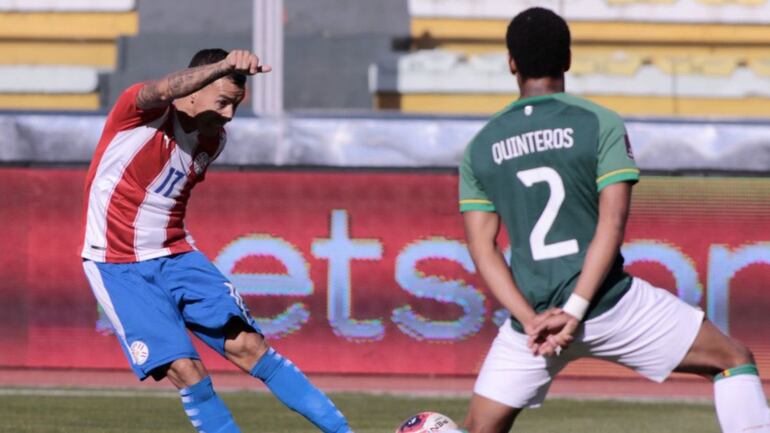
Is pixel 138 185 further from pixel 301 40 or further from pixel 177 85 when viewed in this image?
pixel 301 40

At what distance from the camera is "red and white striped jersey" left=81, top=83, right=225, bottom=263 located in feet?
21.5

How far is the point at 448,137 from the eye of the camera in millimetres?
11977

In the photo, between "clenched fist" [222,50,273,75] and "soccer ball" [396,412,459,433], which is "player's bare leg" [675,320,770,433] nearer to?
"soccer ball" [396,412,459,433]

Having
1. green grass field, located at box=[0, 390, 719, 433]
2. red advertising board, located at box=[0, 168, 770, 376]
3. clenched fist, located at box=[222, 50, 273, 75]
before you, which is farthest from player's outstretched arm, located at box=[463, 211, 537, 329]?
red advertising board, located at box=[0, 168, 770, 376]

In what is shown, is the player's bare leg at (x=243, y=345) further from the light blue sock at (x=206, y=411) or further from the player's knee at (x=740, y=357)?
the player's knee at (x=740, y=357)

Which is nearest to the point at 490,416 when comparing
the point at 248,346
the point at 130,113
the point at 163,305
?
the point at 248,346

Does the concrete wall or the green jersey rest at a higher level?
the green jersey

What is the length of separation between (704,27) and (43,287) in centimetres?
785

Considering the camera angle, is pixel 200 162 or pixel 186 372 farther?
pixel 200 162

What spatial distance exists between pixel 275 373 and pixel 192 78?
1.46 metres

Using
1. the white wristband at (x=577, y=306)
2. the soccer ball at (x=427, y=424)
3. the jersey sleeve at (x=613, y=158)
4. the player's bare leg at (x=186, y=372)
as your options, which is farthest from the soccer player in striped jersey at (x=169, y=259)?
the jersey sleeve at (x=613, y=158)

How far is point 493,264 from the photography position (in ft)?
16.2

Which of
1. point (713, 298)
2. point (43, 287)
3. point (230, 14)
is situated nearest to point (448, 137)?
point (713, 298)

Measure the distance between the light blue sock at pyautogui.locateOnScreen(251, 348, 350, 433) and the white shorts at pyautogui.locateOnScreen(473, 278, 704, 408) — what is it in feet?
5.73
